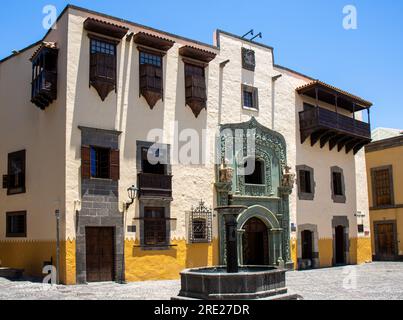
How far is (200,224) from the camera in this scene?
65.3 feet

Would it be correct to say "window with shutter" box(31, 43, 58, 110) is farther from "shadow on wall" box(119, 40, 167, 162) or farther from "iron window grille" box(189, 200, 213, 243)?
"iron window grille" box(189, 200, 213, 243)

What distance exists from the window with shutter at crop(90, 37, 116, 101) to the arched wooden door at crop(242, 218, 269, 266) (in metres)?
8.54

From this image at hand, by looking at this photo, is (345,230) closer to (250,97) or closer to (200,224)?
(250,97)

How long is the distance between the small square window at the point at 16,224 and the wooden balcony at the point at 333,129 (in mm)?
13424

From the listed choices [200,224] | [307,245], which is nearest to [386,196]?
[307,245]

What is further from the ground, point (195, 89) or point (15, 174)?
point (195, 89)

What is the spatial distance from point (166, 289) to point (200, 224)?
16.1 feet

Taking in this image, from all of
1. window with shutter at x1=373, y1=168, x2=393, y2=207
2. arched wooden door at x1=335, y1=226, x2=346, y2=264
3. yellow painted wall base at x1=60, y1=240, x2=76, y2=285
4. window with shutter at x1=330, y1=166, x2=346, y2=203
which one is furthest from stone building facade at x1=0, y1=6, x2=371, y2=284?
window with shutter at x1=373, y1=168, x2=393, y2=207

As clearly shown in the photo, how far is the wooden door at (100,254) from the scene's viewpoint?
16969mm

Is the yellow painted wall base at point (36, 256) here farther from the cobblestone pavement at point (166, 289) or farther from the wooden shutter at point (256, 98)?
the wooden shutter at point (256, 98)

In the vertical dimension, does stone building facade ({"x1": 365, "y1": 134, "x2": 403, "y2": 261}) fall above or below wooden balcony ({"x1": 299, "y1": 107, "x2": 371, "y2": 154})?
below

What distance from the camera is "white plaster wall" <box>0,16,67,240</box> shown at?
56.7 feet

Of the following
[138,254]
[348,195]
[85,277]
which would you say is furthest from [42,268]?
[348,195]

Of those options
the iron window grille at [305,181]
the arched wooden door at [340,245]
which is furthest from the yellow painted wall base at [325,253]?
the iron window grille at [305,181]
